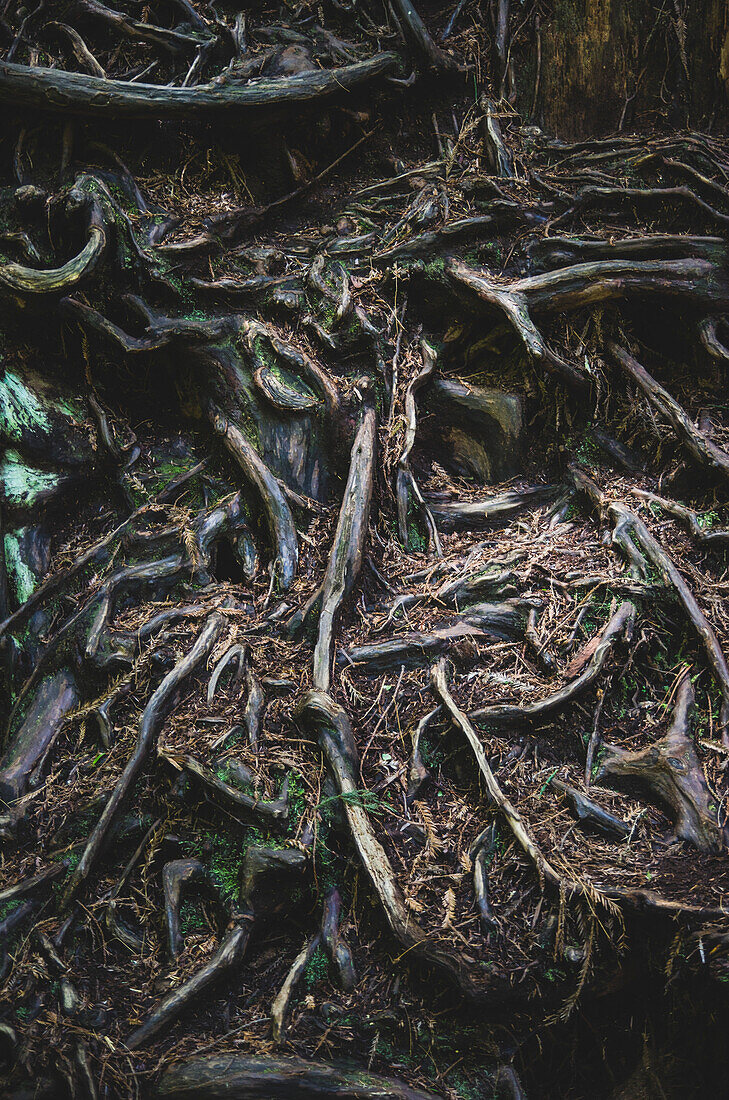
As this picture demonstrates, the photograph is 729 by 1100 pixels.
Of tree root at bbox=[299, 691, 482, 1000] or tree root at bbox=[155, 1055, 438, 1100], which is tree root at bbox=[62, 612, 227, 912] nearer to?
tree root at bbox=[299, 691, 482, 1000]

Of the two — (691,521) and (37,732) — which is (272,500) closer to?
(37,732)

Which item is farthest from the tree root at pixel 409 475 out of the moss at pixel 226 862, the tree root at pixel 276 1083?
the tree root at pixel 276 1083

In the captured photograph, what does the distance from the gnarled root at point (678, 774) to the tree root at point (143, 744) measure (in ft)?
6.41

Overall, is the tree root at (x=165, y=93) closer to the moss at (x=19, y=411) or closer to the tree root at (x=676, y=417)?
the moss at (x=19, y=411)

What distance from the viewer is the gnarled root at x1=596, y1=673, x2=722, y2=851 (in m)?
2.97

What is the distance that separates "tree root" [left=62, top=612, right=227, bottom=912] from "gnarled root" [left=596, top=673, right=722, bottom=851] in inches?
76.9

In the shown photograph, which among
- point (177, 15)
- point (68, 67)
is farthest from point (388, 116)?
point (68, 67)

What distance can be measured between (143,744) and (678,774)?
2.34 meters

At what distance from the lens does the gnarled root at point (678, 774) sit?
2971 mm

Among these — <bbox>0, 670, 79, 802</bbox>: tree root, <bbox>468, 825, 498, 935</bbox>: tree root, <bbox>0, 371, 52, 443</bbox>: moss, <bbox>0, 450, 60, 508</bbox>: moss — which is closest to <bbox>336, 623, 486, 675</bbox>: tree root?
<bbox>468, 825, 498, 935</bbox>: tree root

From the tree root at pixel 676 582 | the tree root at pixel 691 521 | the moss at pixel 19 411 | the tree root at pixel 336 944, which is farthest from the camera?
the moss at pixel 19 411

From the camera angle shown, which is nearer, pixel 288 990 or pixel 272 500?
pixel 288 990

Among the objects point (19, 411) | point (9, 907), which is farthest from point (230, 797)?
point (19, 411)

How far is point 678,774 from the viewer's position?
3.11 metres
